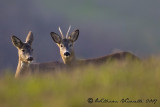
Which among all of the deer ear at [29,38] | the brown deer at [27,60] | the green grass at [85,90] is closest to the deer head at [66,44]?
the brown deer at [27,60]

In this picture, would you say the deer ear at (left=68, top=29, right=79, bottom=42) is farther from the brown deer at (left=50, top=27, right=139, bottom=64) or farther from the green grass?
the green grass

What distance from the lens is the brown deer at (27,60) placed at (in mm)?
11422

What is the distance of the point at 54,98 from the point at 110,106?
59 centimetres

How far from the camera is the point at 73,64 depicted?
1295 cm

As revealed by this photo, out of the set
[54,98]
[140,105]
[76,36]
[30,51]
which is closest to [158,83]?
[140,105]

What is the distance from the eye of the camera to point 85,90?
479 centimetres

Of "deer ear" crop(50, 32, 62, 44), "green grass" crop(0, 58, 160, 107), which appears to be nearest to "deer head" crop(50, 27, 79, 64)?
"deer ear" crop(50, 32, 62, 44)

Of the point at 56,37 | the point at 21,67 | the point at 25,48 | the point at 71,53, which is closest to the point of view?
the point at 21,67

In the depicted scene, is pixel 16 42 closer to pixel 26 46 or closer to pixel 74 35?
pixel 26 46

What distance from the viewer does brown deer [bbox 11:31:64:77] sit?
11422 millimetres

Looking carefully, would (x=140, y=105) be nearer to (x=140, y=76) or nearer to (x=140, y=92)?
(x=140, y=92)

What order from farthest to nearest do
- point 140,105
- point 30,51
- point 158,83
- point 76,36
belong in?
point 76,36 → point 30,51 → point 158,83 → point 140,105

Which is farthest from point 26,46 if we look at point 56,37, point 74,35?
point 74,35

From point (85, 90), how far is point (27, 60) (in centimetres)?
698
